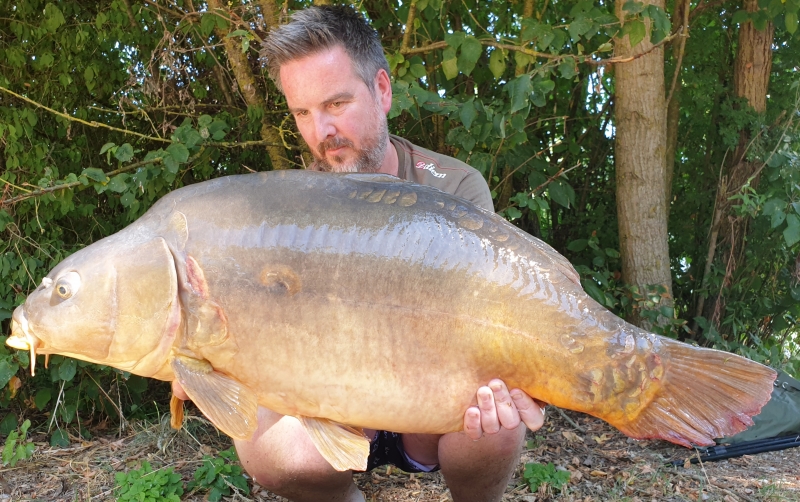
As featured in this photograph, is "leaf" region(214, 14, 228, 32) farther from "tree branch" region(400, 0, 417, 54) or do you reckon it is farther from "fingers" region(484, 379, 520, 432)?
"fingers" region(484, 379, 520, 432)

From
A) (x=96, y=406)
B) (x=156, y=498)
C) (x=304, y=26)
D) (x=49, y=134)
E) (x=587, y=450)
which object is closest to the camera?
(x=304, y=26)

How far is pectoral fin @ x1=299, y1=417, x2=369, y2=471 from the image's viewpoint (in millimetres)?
1423

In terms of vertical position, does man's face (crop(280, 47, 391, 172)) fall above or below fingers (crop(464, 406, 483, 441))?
above

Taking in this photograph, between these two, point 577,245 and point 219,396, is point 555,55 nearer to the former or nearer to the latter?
point 577,245

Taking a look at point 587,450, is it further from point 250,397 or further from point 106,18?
point 106,18

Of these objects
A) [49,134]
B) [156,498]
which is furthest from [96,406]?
[49,134]

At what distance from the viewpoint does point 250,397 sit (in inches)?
55.1

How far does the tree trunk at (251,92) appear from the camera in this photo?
3061mm

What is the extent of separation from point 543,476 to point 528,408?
1.13 metres

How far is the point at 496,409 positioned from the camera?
4.76 ft

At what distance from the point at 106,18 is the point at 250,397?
2.51 metres

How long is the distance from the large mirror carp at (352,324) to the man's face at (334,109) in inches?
23.4

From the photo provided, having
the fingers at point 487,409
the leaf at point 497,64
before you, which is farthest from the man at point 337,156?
the leaf at point 497,64

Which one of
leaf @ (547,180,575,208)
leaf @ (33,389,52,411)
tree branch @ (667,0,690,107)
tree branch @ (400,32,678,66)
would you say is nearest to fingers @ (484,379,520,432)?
tree branch @ (400,32,678,66)
